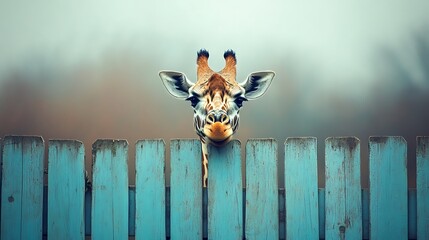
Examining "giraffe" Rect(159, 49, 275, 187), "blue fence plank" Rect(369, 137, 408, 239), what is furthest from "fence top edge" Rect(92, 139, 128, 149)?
"blue fence plank" Rect(369, 137, 408, 239)

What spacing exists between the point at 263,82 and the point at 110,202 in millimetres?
1918

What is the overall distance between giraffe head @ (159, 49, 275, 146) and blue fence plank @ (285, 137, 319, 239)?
795mm

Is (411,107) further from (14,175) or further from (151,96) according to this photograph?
(14,175)

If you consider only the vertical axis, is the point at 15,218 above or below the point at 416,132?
below

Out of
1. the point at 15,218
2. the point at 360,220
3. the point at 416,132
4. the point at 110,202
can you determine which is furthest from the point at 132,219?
the point at 416,132

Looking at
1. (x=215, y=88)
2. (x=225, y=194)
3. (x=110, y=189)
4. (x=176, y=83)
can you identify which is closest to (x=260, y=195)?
(x=225, y=194)

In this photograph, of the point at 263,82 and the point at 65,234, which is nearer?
the point at 65,234

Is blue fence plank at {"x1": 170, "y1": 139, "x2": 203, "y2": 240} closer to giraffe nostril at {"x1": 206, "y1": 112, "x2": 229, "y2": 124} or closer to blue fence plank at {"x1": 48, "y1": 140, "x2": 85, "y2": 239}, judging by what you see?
giraffe nostril at {"x1": 206, "y1": 112, "x2": 229, "y2": 124}

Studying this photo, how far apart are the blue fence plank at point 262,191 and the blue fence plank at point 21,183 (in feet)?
4.74

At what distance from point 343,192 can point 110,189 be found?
1579 millimetres

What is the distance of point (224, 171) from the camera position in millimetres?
4312

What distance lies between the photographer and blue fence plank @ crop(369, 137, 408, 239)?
4305mm

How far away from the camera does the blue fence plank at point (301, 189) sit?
4.31 meters

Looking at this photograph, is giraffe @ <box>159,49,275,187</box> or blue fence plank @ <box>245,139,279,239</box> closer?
blue fence plank @ <box>245,139,279,239</box>
